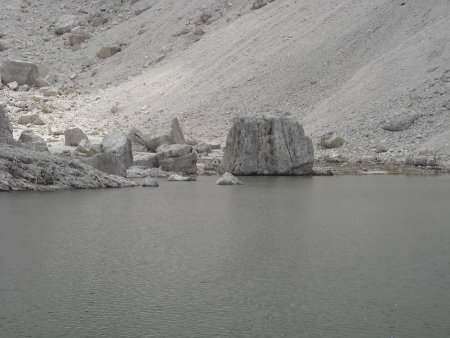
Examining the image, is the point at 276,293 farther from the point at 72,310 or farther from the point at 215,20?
the point at 215,20

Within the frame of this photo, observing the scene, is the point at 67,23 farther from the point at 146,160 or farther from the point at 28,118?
the point at 146,160

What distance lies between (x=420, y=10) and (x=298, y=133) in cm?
2437

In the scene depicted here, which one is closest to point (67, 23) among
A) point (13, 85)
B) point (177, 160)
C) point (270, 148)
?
point (13, 85)

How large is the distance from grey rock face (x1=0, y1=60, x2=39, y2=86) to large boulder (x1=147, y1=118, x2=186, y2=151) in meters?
26.1

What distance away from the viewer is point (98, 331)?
344 inches

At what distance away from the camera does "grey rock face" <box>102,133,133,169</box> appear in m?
30.2

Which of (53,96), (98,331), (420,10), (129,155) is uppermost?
(420,10)

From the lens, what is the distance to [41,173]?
2394 cm

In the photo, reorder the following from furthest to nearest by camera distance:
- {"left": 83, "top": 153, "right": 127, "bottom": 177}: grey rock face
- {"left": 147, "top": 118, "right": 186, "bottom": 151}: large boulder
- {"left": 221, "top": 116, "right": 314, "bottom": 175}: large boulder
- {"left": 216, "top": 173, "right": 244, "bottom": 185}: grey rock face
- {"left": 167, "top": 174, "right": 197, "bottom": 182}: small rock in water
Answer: {"left": 147, "top": 118, "right": 186, "bottom": 151}: large boulder
{"left": 221, "top": 116, "right": 314, "bottom": 175}: large boulder
{"left": 167, "top": 174, "right": 197, "bottom": 182}: small rock in water
{"left": 83, "top": 153, "right": 127, "bottom": 177}: grey rock face
{"left": 216, "top": 173, "right": 244, "bottom": 185}: grey rock face

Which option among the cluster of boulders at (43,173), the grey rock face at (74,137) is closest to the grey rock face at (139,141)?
the grey rock face at (74,137)

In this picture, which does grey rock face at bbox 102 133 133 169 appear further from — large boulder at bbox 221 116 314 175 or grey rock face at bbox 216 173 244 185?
large boulder at bbox 221 116 314 175

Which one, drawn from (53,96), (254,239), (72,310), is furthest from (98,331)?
(53,96)

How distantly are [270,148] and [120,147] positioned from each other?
22.6 feet

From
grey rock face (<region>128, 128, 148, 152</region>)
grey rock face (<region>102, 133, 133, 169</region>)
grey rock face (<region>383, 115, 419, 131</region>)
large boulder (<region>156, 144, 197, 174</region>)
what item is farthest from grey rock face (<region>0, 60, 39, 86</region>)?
grey rock face (<region>383, 115, 419, 131</region>)
